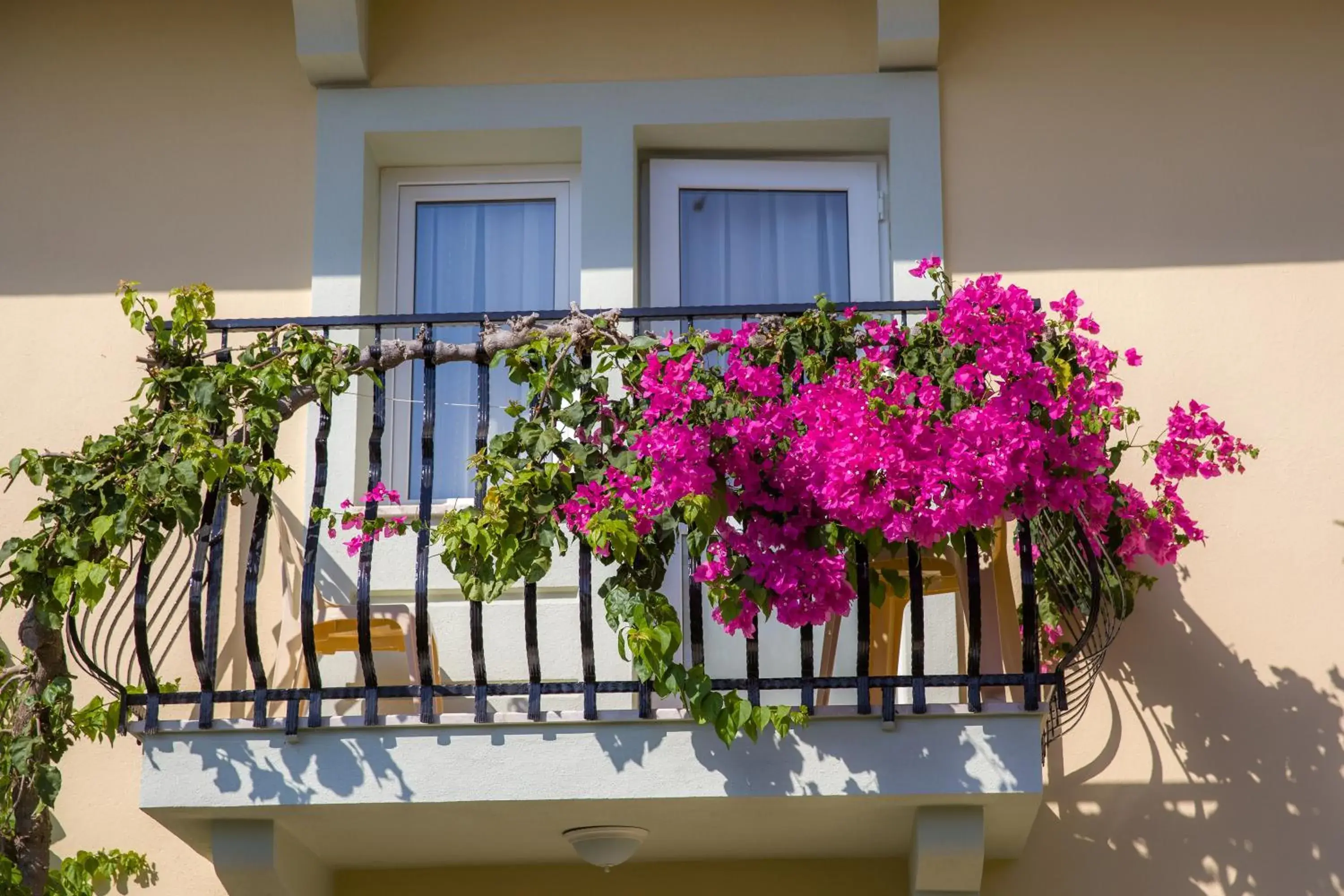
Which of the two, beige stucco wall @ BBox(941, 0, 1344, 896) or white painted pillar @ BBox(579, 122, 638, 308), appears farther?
white painted pillar @ BBox(579, 122, 638, 308)

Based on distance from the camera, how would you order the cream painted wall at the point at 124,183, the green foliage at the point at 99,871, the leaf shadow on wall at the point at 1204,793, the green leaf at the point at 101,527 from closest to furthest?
the green leaf at the point at 101,527 < the green foliage at the point at 99,871 < the leaf shadow on wall at the point at 1204,793 < the cream painted wall at the point at 124,183

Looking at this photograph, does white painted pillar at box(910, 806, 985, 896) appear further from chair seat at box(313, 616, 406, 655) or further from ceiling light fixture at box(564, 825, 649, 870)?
chair seat at box(313, 616, 406, 655)

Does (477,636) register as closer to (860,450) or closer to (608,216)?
(860,450)

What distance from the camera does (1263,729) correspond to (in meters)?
5.62

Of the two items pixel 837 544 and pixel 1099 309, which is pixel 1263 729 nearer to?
pixel 1099 309

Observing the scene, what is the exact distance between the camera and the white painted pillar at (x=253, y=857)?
16.4ft

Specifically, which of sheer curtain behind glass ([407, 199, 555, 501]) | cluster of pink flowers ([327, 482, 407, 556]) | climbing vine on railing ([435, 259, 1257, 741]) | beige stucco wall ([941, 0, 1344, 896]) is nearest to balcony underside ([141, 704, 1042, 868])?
climbing vine on railing ([435, 259, 1257, 741])

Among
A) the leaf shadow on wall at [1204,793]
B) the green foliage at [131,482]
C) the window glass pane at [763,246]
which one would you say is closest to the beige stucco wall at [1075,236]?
the leaf shadow on wall at [1204,793]

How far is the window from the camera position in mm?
6246

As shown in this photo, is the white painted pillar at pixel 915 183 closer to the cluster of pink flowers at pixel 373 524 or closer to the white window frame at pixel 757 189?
the white window frame at pixel 757 189

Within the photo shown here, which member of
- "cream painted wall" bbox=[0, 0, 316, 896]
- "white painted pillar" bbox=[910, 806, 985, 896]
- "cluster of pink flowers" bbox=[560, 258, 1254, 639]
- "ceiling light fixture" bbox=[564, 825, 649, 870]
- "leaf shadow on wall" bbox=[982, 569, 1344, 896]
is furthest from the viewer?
"cream painted wall" bbox=[0, 0, 316, 896]

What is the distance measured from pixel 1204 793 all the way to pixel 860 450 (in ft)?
6.46

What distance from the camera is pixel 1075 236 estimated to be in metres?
6.09

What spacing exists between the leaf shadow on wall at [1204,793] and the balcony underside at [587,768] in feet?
2.42
